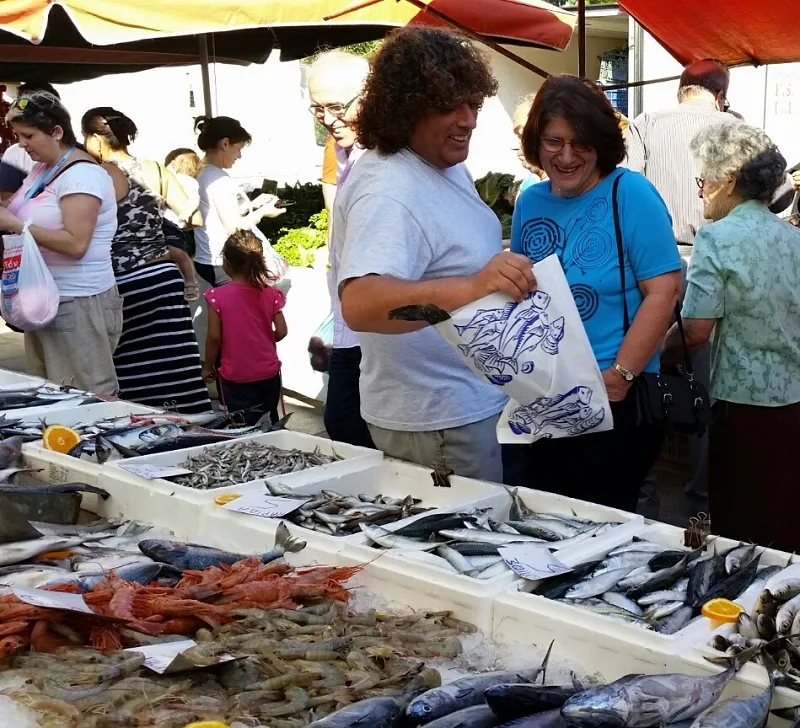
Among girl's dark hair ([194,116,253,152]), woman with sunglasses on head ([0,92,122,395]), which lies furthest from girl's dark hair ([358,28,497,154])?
girl's dark hair ([194,116,253,152])

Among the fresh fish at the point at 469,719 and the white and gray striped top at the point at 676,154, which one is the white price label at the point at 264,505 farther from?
the white and gray striped top at the point at 676,154

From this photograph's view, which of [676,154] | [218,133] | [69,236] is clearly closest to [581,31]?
[676,154]

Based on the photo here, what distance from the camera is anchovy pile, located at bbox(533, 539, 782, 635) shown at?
205 cm

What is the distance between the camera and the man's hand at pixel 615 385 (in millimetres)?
2916

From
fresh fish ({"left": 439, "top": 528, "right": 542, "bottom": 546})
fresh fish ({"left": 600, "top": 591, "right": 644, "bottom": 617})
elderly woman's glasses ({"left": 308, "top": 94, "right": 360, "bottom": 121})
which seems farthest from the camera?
elderly woman's glasses ({"left": 308, "top": 94, "right": 360, "bottom": 121})

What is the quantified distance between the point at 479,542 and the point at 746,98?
13273 millimetres

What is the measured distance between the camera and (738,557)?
2.24 meters

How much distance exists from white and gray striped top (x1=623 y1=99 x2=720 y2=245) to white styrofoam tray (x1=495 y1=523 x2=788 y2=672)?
3.73m

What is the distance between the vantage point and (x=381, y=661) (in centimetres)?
193

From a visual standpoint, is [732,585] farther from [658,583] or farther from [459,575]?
[459,575]

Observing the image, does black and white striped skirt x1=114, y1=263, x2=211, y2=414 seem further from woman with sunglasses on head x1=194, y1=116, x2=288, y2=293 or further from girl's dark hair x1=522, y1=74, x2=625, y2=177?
girl's dark hair x1=522, y1=74, x2=625, y2=177

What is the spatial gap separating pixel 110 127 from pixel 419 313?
3998mm

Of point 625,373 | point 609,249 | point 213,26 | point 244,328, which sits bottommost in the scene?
point 244,328

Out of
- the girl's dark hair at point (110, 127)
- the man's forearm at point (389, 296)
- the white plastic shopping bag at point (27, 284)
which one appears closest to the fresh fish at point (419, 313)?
the man's forearm at point (389, 296)
